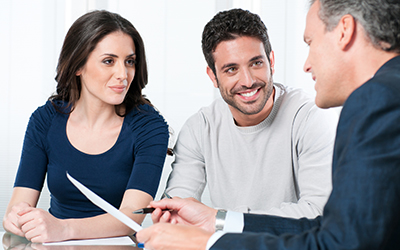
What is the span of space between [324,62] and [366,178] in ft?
1.17

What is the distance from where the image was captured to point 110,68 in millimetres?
1717

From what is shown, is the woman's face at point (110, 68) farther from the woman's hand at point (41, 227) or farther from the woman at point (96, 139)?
the woman's hand at point (41, 227)

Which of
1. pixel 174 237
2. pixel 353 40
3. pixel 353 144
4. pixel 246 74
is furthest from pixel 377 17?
pixel 246 74

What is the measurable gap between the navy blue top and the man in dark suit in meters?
0.80

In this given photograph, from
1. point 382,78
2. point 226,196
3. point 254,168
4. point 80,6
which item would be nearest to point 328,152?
point 254,168

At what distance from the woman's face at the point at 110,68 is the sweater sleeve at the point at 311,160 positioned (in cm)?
77

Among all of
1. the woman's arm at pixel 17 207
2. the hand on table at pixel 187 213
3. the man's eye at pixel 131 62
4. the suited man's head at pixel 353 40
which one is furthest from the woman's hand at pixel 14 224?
the suited man's head at pixel 353 40

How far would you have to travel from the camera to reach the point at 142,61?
186 cm

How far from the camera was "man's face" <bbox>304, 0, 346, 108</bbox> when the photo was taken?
0.87 meters

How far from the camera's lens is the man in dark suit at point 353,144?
618 mm

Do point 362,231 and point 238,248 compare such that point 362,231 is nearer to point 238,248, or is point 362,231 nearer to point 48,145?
point 238,248

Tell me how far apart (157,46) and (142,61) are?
1402 millimetres

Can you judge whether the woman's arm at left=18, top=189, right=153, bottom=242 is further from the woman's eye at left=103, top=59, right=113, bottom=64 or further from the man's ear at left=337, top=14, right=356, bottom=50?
the man's ear at left=337, top=14, right=356, bottom=50

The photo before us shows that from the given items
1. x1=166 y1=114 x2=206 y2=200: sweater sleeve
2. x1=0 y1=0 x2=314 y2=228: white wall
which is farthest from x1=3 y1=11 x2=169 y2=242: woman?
x1=0 y1=0 x2=314 y2=228: white wall
